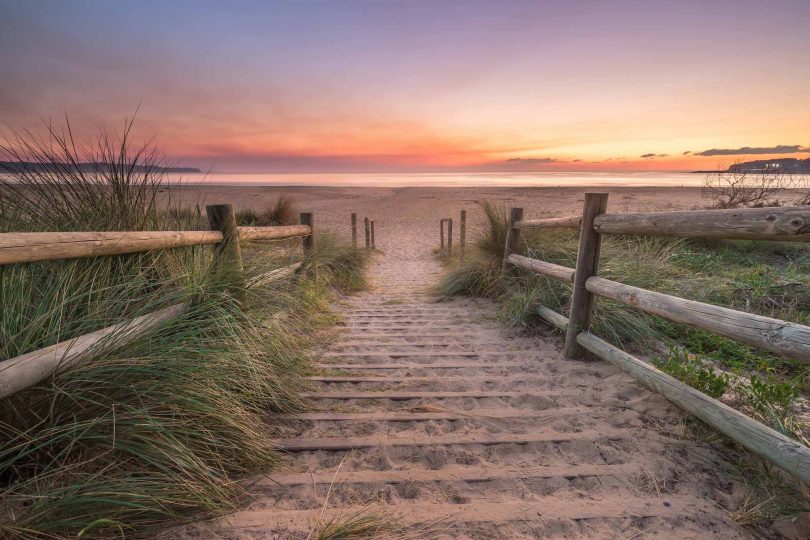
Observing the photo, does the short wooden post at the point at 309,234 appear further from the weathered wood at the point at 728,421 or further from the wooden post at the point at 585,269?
the weathered wood at the point at 728,421

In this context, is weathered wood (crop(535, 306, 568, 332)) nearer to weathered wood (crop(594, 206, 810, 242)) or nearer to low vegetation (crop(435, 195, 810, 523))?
low vegetation (crop(435, 195, 810, 523))

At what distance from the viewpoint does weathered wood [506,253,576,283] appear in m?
3.67

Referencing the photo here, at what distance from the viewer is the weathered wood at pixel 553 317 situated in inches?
145

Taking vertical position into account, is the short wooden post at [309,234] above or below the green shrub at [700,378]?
above

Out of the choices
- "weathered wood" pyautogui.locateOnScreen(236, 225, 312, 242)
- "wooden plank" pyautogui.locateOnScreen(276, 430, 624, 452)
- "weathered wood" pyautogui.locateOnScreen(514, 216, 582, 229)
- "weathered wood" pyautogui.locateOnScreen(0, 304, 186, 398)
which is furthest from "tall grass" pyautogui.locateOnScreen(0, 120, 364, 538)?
"weathered wood" pyautogui.locateOnScreen(514, 216, 582, 229)

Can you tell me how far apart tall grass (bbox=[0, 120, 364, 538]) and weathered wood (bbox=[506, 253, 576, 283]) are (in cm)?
266

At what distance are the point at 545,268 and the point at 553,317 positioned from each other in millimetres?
577

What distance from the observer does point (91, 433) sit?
165 cm

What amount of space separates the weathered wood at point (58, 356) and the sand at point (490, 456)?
88 centimetres

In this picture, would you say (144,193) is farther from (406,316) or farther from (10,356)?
(406,316)

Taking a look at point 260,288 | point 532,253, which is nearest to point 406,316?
point 532,253

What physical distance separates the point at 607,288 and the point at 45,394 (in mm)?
3584

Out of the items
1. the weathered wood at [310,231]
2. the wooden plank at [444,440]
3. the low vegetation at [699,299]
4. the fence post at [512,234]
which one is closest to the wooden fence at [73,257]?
the wooden plank at [444,440]

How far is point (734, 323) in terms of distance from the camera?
1.95 m
